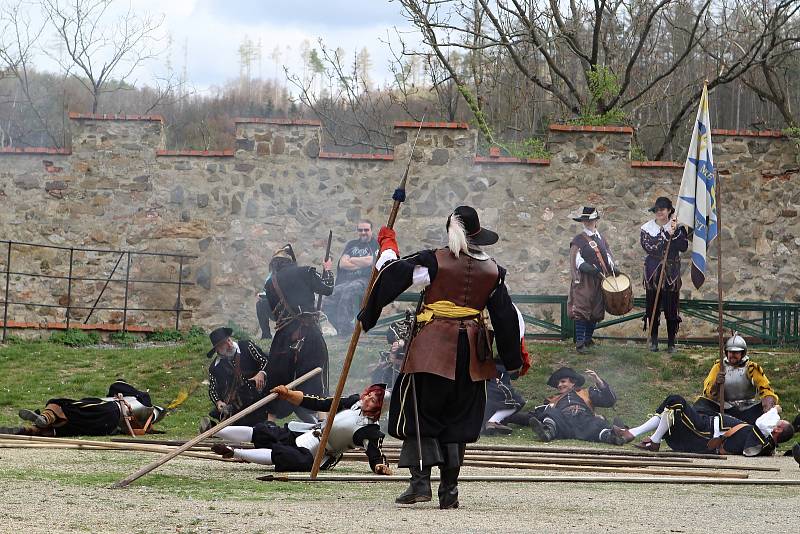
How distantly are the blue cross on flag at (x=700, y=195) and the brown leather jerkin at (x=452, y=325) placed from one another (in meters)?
7.00

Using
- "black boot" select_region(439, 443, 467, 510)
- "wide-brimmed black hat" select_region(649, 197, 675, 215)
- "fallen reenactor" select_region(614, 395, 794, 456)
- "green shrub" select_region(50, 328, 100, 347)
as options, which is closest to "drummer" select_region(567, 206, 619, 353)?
"wide-brimmed black hat" select_region(649, 197, 675, 215)

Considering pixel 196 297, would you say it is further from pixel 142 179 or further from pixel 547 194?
pixel 547 194

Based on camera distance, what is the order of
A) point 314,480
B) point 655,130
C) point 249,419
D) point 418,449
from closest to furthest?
point 418,449 < point 314,480 < point 249,419 < point 655,130

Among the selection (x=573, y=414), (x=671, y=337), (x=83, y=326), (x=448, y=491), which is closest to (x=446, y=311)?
(x=448, y=491)

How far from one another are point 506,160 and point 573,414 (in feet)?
20.5

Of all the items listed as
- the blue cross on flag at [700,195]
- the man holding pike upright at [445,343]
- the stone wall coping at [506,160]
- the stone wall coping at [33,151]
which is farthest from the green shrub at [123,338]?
the man holding pike upright at [445,343]

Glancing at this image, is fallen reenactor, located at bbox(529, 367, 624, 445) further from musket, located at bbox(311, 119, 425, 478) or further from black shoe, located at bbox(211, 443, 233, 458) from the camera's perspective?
musket, located at bbox(311, 119, 425, 478)

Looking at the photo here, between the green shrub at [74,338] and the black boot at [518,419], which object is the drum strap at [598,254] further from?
the green shrub at [74,338]

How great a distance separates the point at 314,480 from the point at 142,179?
1113cm

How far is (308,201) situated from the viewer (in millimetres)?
18484

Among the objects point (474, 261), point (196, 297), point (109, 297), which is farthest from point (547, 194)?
point (474, 261)

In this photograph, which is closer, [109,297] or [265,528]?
[265,528]

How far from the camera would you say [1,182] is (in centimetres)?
1856

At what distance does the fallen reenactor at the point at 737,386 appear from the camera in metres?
12.2
